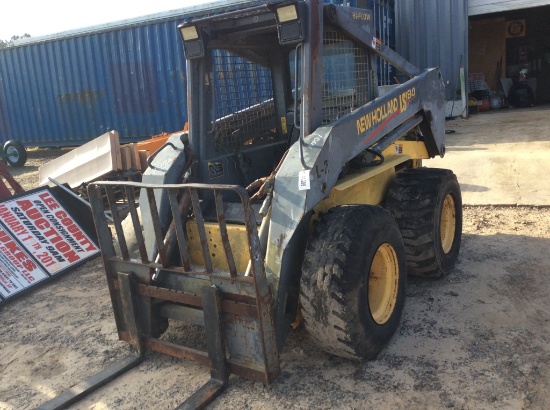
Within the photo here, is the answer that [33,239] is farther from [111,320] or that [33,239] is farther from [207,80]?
[207,80]

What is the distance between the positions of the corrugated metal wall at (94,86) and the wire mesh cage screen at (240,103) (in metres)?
8.66

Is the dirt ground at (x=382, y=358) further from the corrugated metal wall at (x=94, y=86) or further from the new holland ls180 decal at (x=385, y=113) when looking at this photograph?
the corrugated metal wall at (x=94, y=86)

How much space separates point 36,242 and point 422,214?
3.79 meters

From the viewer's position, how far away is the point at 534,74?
19.4 m

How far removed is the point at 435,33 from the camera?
13.5 metres

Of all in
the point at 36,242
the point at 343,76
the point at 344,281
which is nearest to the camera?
the point at 344,281

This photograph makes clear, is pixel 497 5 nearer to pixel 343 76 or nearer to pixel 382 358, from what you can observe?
pixel 343 76

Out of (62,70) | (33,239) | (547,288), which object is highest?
(62,70)

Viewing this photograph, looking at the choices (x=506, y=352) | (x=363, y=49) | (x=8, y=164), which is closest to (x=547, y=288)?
(x=506, y=352)

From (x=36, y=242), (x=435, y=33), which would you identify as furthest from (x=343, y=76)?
(x=435, y=33)

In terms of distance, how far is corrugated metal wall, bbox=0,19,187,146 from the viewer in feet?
40.8

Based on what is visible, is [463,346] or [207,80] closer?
[463,346]

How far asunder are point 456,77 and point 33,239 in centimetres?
1204

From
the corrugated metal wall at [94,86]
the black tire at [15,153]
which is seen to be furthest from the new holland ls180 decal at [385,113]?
the black tire at [15,153]
